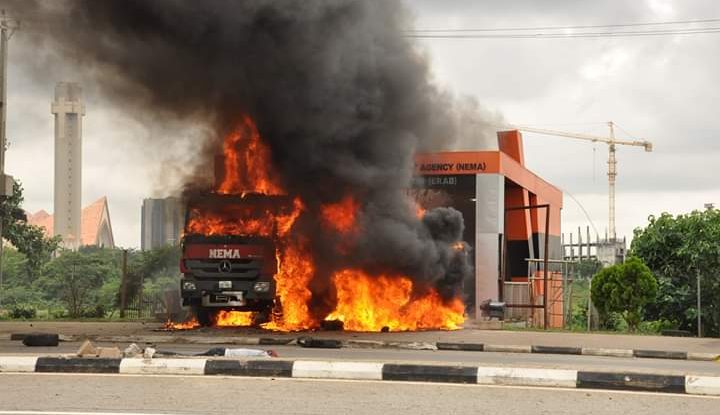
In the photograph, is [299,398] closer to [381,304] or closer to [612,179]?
[381,304]

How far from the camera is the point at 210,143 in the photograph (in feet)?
74.8

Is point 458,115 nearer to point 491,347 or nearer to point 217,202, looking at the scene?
point 217,202

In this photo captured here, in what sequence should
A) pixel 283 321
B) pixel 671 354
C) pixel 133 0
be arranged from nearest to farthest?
1. pixel 671 354
2. pixel 133 0
3. pixel 283 321

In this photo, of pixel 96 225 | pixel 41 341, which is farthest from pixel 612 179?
pixel 41 341

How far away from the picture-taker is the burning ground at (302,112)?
20328mm

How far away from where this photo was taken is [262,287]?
19594 mm

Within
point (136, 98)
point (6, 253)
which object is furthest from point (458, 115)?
point (6, 253)

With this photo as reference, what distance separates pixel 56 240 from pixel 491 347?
31.5 metres

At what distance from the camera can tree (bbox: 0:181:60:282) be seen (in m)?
40.2

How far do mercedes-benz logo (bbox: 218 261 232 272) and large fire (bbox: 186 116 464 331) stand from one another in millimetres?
669

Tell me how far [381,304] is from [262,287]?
4191 mm

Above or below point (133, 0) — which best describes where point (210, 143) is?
below

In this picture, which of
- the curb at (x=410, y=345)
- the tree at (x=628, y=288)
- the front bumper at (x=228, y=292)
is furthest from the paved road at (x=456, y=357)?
the tree at (x=628, y=288)

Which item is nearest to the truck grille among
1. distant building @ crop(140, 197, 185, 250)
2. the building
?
distant building @ crop(140, 197, 185, 250)
